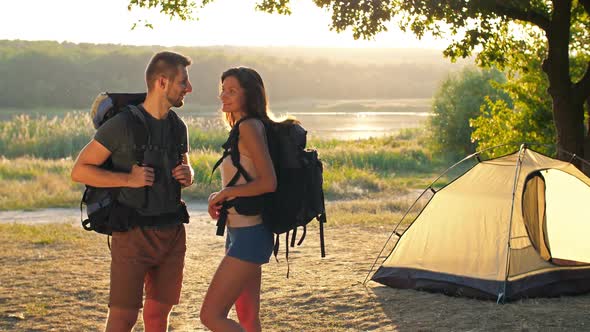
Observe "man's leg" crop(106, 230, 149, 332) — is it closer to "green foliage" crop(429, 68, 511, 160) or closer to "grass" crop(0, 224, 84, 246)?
"grass" crop(0, 224, 84, 246)

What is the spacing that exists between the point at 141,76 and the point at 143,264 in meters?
85.3

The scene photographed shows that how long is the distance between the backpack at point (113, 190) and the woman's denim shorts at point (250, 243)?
37 centimetres

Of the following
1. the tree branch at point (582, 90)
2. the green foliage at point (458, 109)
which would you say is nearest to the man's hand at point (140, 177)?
the tree branch at point (582, 90)

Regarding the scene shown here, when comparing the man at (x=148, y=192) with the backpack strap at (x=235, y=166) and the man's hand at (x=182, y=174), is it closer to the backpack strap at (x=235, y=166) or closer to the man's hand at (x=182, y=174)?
the man's hand at (x=182, y=174)

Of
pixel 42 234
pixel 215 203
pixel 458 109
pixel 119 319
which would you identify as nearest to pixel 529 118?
pixel 42 234

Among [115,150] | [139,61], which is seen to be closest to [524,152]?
[115,150]

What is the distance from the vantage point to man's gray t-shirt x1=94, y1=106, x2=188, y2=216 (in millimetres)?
4945

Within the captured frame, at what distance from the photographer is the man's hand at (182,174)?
16.6 ft

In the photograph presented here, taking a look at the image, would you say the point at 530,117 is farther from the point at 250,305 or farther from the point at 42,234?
the point at 250,305

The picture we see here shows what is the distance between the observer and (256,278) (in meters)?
5.26

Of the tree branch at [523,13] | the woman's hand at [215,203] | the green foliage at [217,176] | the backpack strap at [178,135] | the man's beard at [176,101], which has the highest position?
the tree branch at [523,13]

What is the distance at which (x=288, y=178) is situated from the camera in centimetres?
520

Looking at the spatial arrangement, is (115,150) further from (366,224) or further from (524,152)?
(366,224)

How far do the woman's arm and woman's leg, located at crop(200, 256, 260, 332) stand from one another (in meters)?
0.35
